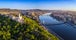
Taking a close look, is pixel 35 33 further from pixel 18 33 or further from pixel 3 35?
pixel 3 35

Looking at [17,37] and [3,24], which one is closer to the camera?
[17,37]

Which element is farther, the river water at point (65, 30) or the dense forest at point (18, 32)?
the river water at point (65, 30)

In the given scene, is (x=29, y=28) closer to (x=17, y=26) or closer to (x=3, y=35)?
(x=17, y=26)

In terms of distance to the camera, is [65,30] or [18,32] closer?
[18,32]

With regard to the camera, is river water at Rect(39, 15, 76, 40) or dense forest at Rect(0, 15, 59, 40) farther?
river water at Rect(39, 15, 76, 40)

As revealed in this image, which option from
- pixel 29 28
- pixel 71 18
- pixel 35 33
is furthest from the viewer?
pixel 71 18

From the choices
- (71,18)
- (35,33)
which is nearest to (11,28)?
(35,33)

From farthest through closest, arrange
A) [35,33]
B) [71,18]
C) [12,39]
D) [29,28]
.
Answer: [71,18] → [29,28] → [35,33] → [12,39]

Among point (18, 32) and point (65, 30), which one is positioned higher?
point (18, 32)

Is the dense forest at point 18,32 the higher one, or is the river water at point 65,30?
the dense forest at point 18,32

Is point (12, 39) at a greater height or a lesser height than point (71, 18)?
greater

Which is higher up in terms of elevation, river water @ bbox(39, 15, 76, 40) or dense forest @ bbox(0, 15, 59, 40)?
dense forest @ bbox(0, 15, 59, 40)
